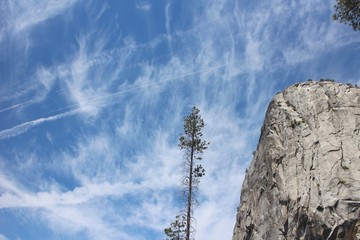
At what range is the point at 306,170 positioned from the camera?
21.9 metres

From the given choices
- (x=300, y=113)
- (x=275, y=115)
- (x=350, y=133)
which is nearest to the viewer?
(x=350, y=133)

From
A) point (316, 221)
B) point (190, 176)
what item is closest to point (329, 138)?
point (316, 221)

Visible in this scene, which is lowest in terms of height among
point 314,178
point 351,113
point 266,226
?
point 266,226

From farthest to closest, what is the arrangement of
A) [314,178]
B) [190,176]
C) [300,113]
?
[190,176] < [300,113] < [314,178]

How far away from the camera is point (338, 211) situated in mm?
18250

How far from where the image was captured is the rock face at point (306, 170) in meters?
18.8

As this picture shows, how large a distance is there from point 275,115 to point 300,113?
7.21 ft

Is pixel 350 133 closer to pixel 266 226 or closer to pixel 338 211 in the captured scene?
pixel 338 211

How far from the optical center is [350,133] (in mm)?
22609

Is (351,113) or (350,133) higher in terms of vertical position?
(351,113)

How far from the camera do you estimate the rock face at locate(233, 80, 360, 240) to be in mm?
18766

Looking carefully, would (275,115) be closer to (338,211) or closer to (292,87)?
(292,87)

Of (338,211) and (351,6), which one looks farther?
(351,6)

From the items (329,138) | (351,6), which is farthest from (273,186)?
(351,6)
